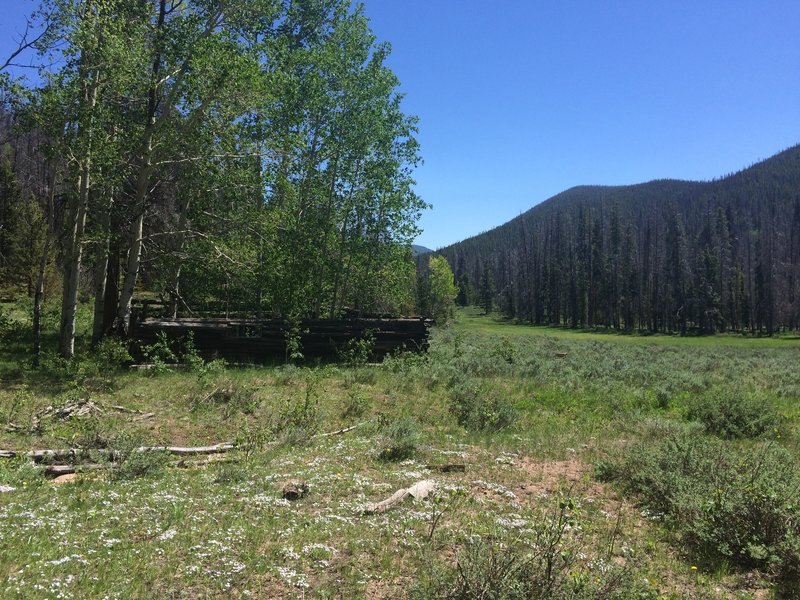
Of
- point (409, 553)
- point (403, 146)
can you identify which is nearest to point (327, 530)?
point (409, 553)

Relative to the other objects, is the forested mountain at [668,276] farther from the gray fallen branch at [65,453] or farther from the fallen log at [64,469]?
the fallen log at [64,469]

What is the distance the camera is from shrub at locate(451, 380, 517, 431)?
1012 cm

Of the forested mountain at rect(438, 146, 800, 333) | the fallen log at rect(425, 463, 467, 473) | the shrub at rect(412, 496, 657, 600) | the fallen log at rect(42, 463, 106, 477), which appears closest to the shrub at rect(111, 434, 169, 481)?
the fallen log at rect(42, 463, 106, 477)

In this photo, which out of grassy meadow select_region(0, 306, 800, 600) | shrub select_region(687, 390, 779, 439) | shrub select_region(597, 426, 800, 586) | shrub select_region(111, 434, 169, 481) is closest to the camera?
grassy meadow select_region(0, 306, 800, 600)

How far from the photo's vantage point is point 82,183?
513 inches

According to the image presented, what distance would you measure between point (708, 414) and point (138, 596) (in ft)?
35.3

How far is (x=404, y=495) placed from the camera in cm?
591

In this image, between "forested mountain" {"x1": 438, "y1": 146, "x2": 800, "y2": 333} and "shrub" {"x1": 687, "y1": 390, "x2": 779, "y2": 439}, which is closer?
"shrub" {"x1": 687, "y1": 390, "x2": 779, "y2": 439}

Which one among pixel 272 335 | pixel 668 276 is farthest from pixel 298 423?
pixel 668 276

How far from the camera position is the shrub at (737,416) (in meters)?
9.80

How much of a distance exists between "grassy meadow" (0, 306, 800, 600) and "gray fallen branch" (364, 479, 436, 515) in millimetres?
107

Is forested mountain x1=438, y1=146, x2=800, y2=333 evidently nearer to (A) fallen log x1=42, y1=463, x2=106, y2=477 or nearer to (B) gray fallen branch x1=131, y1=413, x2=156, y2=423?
(B) gray fallen branch x1=131, y1=413, x2=156, y2=423

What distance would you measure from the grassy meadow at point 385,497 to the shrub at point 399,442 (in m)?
0.03

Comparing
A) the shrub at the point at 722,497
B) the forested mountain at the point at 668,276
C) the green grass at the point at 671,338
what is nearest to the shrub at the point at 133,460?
the shrub at the point at 722,497
